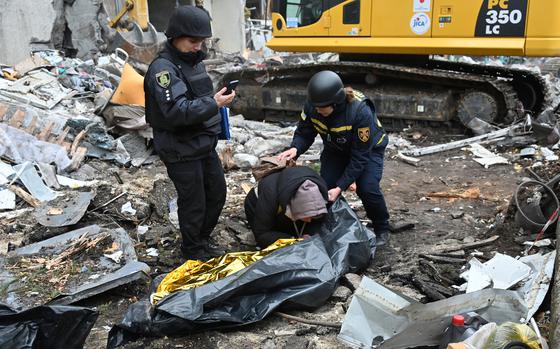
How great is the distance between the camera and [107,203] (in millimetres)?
5305

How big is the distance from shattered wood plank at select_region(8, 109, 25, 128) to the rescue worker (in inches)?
168

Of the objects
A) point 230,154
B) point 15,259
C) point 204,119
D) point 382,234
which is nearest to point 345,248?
point 382,234

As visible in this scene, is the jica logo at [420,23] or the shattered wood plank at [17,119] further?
the jica logo at [420,23]

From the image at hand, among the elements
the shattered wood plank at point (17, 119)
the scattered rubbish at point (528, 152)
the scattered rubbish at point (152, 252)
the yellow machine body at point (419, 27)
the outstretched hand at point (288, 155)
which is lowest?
the scattered rubbish at point (152, 252)

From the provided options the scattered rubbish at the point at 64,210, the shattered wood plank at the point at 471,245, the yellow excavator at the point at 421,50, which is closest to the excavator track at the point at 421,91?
the yellow excavator at the point at 421,50

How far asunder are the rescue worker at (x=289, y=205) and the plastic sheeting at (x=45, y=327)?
1.63m

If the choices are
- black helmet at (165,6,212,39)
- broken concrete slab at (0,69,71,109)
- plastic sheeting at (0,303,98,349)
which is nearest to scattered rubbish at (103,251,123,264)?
plastic sheeting at (0,303,98,349)

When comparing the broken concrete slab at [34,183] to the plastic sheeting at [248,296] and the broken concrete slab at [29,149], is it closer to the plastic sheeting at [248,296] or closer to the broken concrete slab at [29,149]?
the broken concrete slab at [29,149]

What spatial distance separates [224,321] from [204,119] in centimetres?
139

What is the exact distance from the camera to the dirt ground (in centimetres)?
320

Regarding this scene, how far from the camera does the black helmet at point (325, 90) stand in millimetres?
3904

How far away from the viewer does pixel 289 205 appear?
12.7 feet

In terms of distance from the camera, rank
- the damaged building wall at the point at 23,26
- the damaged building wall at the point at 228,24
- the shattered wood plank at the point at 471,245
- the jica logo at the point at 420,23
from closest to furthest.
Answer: the shattered wood plank at the point at 471,245 < the jica logo at the point at 420,23 < the damaged building wall at the point at 23,26 < the damaged building wall at the point at 228,24

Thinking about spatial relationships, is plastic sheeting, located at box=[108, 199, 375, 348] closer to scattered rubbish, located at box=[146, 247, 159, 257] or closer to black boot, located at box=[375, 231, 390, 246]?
black boot, located at box=[375, 231, 390, 246]
